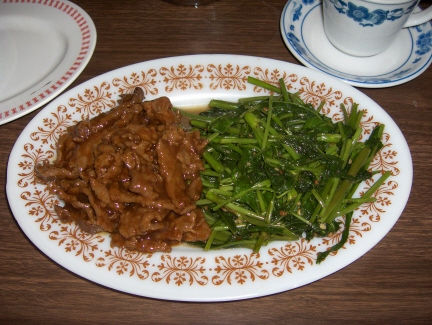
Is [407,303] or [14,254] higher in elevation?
[407,303]

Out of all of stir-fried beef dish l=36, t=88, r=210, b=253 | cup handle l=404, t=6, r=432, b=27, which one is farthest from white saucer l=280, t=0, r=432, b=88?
stir-fried beef dish l=36, t=88, r=210, b=253

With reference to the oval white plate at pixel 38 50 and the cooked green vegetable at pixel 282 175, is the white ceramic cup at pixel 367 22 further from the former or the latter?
the oval white plate at pixel 38 50

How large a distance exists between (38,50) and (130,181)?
1.97 meters

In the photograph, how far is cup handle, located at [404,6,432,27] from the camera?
313 centimetres

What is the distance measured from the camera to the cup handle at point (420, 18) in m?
3.13

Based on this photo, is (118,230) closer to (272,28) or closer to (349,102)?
(349,102)

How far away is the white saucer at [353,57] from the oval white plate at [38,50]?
174 cm

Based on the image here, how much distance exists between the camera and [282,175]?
7.95 feet

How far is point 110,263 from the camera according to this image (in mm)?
2160

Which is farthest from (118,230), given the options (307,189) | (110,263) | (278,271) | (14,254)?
(307,189)

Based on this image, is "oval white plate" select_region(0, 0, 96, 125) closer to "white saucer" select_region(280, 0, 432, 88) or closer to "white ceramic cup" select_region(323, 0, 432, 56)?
"white saucer" select_region(280, 0, 432, 88)

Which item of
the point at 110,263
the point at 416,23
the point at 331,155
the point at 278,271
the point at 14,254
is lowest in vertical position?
the point at 14,254

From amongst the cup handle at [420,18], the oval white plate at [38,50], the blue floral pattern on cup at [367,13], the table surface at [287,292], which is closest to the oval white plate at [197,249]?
the table surface at [287,292]

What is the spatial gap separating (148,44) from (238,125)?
1.41m
